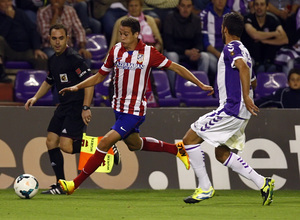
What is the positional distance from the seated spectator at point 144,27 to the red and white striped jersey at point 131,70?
388 centimetres

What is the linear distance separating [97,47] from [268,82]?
291 centimetres

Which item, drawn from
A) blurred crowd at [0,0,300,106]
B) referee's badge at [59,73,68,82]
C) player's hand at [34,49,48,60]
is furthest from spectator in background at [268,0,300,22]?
referee's badge at [59,73,68,82]

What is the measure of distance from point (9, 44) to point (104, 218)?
638 centimetres

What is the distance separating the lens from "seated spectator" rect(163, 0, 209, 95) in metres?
12.5

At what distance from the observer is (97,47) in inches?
500

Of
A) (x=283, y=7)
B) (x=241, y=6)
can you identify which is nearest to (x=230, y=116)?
(x=241, y=6)

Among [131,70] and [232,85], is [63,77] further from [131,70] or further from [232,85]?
[232,85]

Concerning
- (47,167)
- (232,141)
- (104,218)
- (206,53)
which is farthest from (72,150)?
(206,53)

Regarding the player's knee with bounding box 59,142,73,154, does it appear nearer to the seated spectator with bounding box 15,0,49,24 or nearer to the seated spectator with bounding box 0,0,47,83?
the seated spectator with bounding box 0,0,47,83

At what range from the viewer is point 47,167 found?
9844 millimetres

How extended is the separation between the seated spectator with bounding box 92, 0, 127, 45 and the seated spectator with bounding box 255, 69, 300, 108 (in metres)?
3.01

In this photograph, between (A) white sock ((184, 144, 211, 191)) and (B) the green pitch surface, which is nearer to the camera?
(B) the green pitch surface

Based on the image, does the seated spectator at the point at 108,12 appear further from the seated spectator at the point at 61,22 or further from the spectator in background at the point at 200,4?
the spectator in background at the point at 200,4

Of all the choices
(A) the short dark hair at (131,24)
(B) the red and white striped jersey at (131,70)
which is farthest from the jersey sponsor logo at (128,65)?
(A) the short dark hair at (131,24)
